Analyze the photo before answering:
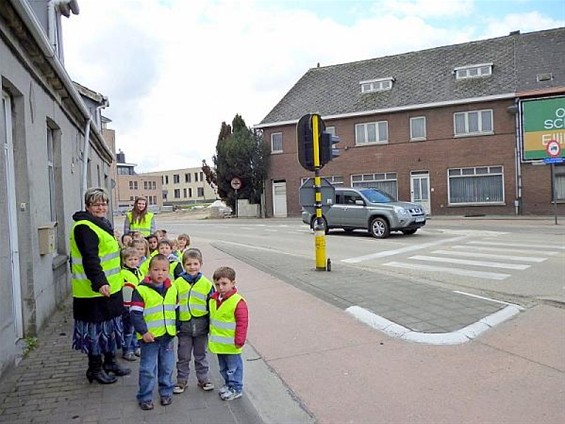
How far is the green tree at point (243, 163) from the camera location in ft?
115

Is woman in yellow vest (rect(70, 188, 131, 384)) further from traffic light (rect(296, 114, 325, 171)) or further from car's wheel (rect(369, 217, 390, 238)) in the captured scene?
car's wheel (rect(369, 217, 390, 238))

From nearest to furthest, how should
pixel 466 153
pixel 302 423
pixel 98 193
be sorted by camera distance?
pixel 302 423 → pixel 98 193 → pixel 466 153

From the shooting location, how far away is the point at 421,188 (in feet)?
98.6

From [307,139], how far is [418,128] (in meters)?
21.6

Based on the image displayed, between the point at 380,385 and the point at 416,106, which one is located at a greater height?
the point at 416,106

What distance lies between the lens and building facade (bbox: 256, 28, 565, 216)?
88.9 ft

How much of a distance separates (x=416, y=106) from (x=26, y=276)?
26.8 meters

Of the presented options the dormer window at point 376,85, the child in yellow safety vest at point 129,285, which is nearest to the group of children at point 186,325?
the child in yellow safety vest at point 129,285

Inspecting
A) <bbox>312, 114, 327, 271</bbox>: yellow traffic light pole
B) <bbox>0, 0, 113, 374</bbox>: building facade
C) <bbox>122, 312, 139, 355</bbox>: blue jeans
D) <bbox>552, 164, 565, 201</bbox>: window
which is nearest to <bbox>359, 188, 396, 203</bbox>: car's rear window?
<bbox>312, 114, 327, 271</bbox>: yellow traffic light pole

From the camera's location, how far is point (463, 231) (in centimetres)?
1962

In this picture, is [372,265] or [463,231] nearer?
[372,265]

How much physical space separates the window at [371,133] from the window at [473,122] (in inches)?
154

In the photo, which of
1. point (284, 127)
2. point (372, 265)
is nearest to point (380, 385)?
point (372, 265)

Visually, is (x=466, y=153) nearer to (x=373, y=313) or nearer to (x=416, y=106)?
(x=416, y=106)
